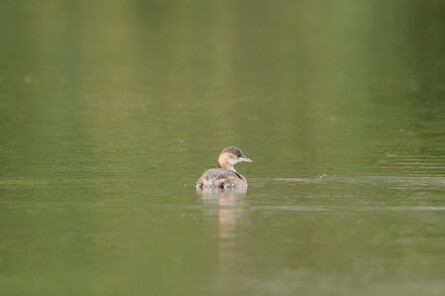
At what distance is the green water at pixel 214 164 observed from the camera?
10125 millimetres

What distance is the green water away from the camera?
33.2 ft

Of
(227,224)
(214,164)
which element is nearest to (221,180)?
(227,224)

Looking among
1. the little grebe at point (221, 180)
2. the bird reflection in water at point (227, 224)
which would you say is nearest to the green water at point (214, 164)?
the bird reflection in water at point (227, 224)

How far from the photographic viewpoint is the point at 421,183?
14.7 m

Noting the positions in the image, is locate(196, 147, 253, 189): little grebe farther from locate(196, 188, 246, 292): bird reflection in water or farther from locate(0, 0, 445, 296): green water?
locate(0, 0, 445, 296): green water

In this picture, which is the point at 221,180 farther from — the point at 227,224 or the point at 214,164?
the point at 214,164

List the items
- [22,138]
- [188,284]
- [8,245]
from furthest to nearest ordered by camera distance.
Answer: [22,138]
[8,245]
[188,284]

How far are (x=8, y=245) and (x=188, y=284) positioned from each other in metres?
2.35

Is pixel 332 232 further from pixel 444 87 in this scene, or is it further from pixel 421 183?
pixel 444 87

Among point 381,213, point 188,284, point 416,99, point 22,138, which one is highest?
point 416,99

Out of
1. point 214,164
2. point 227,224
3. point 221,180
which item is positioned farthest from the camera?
point 214,164

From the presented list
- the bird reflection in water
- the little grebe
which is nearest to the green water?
the bird reflection in water

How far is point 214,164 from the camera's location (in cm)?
1733

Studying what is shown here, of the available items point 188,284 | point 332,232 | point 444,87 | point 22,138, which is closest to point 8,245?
point 188,284
